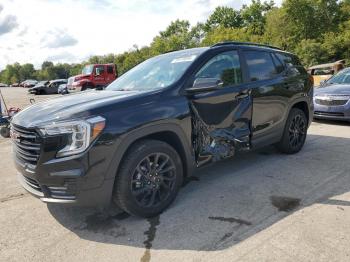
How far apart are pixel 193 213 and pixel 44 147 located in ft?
5.38

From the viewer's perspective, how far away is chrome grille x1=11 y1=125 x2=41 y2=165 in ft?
10.2

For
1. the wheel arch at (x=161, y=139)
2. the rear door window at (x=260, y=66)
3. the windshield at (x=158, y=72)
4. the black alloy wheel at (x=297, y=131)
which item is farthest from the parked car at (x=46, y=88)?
the wheel arch at (x=161, y=139)

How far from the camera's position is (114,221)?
352cm

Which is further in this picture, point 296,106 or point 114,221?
point 296,106

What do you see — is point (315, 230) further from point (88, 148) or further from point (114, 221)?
point (88, 148)

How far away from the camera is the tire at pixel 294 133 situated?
5.44m

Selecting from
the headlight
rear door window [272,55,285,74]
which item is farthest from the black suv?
rear door window [272,55,285,74]

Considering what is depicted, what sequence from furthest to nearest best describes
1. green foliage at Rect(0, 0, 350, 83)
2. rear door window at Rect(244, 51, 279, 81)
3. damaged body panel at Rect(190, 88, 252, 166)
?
green foliage at Rect(0, 0, 350, 83) → rear door window at Rect(244, 51, 279, 81) → damaged body panel at Rect(190, 88, 252, 166)

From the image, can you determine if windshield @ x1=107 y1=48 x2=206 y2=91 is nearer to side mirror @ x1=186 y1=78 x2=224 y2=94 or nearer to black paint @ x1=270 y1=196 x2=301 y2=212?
side mirror @ x1=186 y1=78 x2=224 y2=94

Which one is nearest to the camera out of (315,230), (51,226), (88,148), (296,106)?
(88,148)

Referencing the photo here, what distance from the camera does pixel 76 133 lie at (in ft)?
9.84

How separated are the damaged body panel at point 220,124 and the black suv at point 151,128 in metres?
0.01

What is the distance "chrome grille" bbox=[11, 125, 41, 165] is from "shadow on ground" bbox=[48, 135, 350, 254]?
79 cm

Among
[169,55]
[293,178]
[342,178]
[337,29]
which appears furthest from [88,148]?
[337,29]
